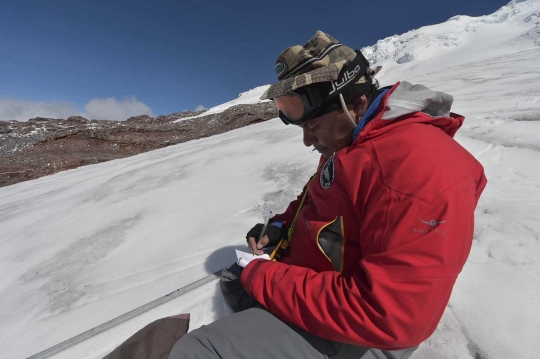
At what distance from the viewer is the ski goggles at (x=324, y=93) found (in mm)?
1431

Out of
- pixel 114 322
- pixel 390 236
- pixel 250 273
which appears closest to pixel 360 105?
pixel 390 236

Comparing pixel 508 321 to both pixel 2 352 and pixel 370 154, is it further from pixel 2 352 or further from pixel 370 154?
pixel 2 352

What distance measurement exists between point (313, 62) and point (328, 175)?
1.77 feet

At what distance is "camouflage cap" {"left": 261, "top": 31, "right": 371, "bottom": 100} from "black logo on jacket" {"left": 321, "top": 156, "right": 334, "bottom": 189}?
14.9 inches

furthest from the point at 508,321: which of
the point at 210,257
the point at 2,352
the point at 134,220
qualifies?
the point at 134,220

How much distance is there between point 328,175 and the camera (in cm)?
149

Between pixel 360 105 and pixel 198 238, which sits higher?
pixel 360 105

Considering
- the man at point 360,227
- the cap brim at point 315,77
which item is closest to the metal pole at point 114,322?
the man at point 360,227

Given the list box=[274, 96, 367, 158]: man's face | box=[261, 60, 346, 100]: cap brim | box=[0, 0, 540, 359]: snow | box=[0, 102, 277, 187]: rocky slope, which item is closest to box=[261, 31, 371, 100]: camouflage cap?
box=[261, 60, 346, 100]: cap brim

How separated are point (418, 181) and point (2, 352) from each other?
9.36 ft

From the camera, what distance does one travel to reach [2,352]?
216 cm

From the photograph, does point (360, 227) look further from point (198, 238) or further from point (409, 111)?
point (198, 238)

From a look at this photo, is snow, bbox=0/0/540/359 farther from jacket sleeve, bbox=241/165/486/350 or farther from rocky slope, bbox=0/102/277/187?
rocky slope, bbox=0/102/277/187

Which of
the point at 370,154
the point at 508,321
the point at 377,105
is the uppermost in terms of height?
the point at 377,105
